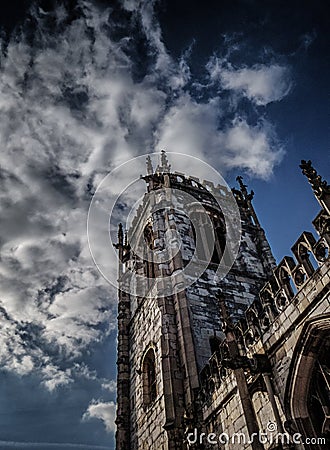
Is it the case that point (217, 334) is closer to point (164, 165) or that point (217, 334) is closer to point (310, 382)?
point (310, 382)

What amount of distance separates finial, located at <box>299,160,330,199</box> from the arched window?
909cm

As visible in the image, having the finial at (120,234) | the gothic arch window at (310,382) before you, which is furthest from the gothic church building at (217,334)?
the finial at (120,234)

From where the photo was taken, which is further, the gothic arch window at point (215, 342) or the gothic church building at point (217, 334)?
the gothic arch window at point (215, 342)

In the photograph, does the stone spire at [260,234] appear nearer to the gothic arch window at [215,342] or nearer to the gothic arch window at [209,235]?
the gothic arch window at [209,235]

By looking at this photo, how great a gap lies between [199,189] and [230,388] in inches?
558

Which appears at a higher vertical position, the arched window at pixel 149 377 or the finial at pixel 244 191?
the finial at pixel 244 191

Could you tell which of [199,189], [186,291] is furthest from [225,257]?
[199,189]

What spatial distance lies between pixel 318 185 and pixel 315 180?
0.15 m

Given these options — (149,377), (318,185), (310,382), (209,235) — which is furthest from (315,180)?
(209,235)

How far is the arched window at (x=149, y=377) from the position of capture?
13.4 meters

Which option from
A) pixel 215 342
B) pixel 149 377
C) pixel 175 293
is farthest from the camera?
pixel 149 377

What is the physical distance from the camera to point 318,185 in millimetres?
6848

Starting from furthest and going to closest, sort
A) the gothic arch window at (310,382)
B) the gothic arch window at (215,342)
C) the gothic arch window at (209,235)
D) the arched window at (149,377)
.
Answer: the gothic arch window at (209,235) < the arched window at (149,377) < the gothic arch window at (215,342) < the gothic arch window at (310,382)

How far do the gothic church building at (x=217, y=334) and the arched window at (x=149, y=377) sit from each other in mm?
37
